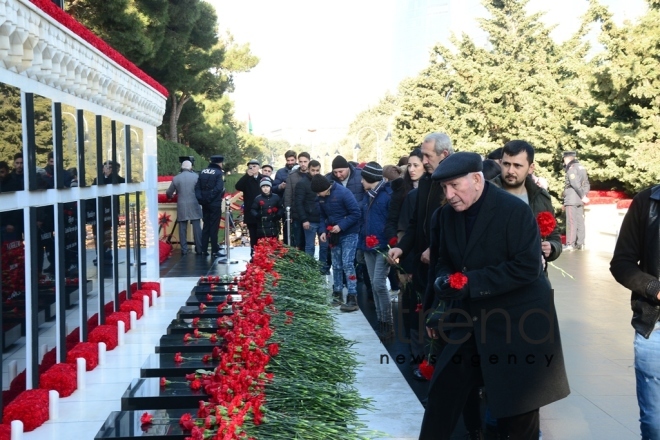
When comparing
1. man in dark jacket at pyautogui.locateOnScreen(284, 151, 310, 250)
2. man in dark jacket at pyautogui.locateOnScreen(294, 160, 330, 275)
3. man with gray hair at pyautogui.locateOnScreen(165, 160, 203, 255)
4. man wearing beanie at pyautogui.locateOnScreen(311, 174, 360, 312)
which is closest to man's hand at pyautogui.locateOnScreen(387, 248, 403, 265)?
man wearing beanie at pyautogui.locateOnScreen(311, 174, 360, 312)

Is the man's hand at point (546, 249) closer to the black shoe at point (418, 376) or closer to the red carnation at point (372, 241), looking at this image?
the black shoe at point (418, 376)

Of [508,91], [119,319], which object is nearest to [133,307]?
[119,319]

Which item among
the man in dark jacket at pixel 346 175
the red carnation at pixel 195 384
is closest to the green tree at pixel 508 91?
the man in dark jacket at pixel 346 175

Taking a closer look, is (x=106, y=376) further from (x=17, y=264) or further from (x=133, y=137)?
(x=133, y=137)

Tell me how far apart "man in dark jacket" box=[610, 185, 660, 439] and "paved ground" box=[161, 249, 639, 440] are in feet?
4.68

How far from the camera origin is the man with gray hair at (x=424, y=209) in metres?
6.40

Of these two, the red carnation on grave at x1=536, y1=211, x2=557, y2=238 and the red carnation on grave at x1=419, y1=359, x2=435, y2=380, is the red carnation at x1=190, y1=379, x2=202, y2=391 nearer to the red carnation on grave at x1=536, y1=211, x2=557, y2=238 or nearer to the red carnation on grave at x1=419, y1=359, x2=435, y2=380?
the red carnation on grave at x1=419, y1=359, x2=435, y2=380

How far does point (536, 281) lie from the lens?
4617mm

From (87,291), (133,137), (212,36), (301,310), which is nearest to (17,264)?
(87,291)

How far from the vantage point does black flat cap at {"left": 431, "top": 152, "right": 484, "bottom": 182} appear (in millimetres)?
4414

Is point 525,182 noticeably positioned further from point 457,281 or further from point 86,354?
point 86,354

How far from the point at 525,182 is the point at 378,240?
3291 millimetres

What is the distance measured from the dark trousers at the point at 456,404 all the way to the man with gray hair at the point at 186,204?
1249 centimetres

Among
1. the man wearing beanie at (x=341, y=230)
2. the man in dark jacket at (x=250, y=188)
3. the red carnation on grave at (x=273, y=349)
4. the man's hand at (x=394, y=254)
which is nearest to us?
the red carnation on grave at (x=273, y=349)
